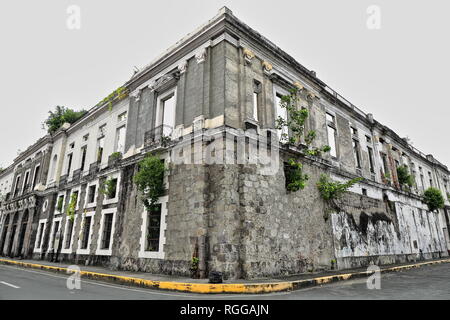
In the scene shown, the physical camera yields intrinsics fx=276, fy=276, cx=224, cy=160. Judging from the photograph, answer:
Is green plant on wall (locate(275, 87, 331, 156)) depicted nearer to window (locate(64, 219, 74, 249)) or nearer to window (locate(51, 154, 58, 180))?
window (locate(64, 219, 74, 249))

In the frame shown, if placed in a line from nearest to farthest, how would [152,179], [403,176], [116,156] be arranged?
[152,179], [116,156], [403,176]

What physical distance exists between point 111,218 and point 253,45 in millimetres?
10388

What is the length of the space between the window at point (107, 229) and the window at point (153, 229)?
381 cm

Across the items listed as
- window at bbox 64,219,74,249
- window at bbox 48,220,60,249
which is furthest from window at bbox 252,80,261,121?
window at bbox 48,220,60,249

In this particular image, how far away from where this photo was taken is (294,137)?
11.7 metres

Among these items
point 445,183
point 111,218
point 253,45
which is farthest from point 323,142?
point 445,183

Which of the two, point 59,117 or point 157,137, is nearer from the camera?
point 157,137

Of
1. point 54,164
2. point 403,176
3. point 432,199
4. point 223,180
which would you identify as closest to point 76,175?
point 54,164

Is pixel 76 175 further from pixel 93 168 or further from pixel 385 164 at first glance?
pixel 385 164

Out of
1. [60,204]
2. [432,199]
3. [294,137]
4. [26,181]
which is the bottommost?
[60,204]

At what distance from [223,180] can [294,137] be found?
450 cm

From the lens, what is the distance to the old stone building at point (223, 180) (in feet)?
29.4
